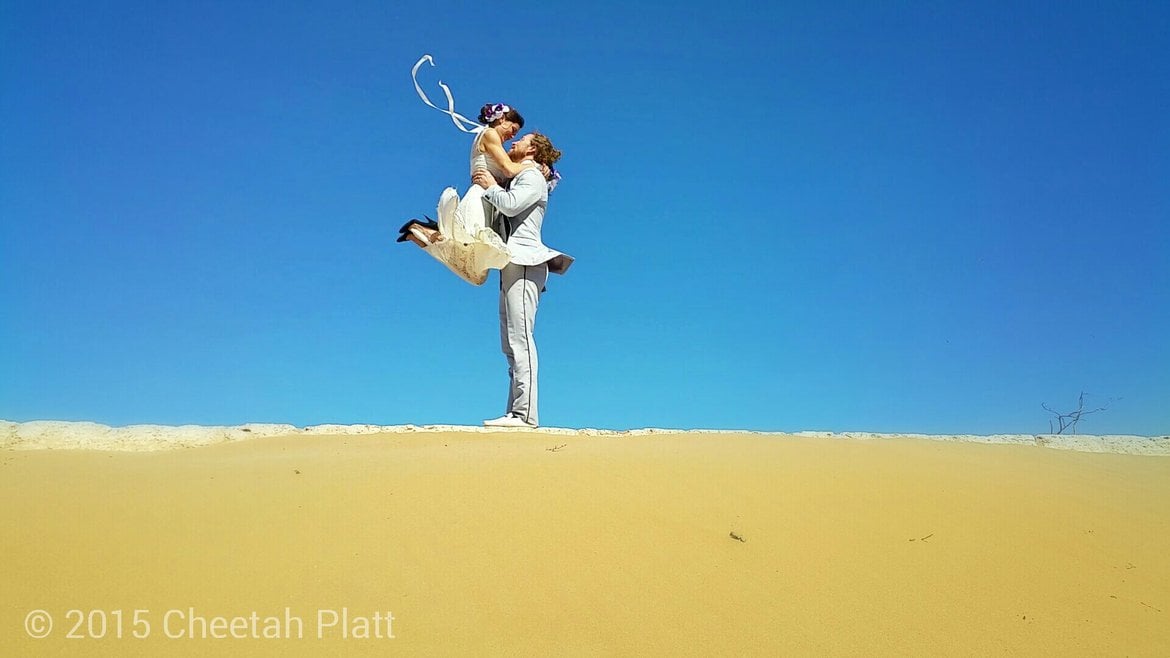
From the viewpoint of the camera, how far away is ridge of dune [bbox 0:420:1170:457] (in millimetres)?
6000

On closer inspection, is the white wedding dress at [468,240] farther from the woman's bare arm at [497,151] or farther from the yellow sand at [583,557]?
the yellow sand at [583,557]

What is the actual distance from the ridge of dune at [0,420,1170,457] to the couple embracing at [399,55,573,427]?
2.25 feet

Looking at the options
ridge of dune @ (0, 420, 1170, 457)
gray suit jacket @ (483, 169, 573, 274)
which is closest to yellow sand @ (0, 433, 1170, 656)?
ridge of dune @ (0, 420, 1170, 457)

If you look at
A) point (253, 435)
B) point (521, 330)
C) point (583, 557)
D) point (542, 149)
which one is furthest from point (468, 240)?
point (583, 557)

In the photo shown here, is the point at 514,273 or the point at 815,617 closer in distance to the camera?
the point at 815,617

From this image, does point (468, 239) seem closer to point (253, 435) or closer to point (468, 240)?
point (468, 240)

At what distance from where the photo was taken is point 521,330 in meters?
6.68

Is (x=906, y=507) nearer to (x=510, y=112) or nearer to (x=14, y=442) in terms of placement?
(x=510, y=112)

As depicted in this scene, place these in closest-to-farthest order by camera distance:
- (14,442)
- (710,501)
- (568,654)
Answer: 1. (568,654)
2. (710,501)
3. (14,442)

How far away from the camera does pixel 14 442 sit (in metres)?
5.93

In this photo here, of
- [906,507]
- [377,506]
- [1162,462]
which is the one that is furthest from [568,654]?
[1162,462]

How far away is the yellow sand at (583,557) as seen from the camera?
244 centimetres

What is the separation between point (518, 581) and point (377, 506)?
89 centimetres

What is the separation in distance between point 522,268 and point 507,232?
44 cm
